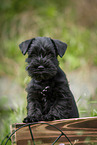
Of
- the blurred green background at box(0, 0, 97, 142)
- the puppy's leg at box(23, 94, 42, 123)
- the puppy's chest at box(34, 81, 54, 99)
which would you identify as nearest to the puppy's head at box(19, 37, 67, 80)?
the puppy's chest at box(34, 81, 54, 99)

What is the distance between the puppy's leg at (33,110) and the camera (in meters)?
2.66

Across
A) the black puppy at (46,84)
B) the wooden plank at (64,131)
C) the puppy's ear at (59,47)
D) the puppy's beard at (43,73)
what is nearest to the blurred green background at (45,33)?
the puppy's ear at (59,47)

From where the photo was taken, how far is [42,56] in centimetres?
291

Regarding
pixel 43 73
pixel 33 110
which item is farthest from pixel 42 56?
pixel 33 110

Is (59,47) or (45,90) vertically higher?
(59,47)

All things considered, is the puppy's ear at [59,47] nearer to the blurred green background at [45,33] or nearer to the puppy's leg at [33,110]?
the puppy's leg at [33,110]

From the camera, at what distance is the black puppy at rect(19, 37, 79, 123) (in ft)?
9.23

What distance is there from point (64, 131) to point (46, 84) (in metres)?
0.69

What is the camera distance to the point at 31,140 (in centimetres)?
257

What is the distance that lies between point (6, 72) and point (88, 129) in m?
6.60

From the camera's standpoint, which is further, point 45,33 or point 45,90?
point 45,33

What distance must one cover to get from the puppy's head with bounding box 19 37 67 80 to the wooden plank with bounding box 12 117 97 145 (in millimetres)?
638

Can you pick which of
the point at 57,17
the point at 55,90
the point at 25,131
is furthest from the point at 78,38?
the point at 25,131

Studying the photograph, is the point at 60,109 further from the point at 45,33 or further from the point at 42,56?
the point at 45,33
